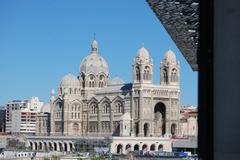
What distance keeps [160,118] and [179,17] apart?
74.7 metres

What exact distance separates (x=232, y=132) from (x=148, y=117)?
77045 mm

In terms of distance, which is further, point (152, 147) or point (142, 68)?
point (152, 147)

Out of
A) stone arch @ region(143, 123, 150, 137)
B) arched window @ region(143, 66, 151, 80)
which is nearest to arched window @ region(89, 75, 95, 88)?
arched window @ region(143, 66, 151, 80)

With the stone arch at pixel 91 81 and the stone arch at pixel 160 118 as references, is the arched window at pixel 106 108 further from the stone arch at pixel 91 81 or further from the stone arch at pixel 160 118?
the stone arch at pixel 91 81

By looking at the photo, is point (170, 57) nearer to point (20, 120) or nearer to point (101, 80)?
point (101, 80)

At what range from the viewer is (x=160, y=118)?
84.4 m

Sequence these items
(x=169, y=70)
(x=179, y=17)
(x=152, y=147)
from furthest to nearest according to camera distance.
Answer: (x=169, y=70)
(x=152, y=147)
(x=179, y=17)

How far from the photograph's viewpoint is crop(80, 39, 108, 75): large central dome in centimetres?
9050

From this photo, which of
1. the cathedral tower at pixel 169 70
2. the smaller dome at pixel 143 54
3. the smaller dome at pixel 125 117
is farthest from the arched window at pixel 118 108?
the smaller dome at pixel 143 54

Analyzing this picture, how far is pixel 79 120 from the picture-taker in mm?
89125

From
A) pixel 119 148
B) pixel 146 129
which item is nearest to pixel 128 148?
pixel 119 148

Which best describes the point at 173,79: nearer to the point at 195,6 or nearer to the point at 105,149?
the point at 105,149

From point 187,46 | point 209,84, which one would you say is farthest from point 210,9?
point 187,46

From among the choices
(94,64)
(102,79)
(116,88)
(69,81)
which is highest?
(94,64)
